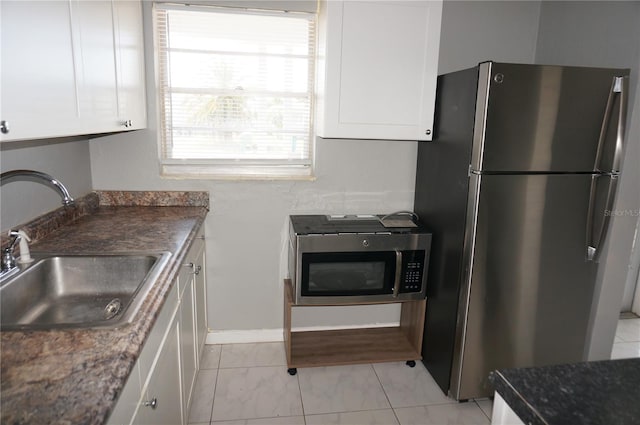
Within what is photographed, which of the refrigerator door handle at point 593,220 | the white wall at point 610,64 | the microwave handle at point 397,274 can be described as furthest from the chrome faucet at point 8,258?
the white wall at point 610,64

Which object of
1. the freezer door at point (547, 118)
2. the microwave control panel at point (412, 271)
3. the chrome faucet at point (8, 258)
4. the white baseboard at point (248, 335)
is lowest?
the white baseboard at point (248, 335)

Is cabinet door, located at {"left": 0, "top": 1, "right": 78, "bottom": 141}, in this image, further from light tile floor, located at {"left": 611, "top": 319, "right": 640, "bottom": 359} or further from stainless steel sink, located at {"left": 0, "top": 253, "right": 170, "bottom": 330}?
light tile floor, located at {"left": 611, "top": 319, "right": 640, "bottom": 359}

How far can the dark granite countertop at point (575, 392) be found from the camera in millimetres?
727

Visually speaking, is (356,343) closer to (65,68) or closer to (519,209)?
(519,209)

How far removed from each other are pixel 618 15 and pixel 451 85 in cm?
94

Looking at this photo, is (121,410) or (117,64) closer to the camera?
(121,410)

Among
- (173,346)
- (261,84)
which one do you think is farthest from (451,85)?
(173,346)

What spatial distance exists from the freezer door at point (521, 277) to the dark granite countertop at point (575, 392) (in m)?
1.23

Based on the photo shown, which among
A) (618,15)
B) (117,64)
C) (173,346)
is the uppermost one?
(618,15)

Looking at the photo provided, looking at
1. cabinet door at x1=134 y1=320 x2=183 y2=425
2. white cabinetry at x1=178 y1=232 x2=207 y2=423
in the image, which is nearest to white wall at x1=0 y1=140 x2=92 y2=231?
white cabinetry at x1=178 y1=232 x2=207 y2=423

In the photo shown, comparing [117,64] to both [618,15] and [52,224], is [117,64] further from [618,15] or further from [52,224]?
[618,15]

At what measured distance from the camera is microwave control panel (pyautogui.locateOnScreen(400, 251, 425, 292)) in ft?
7.95

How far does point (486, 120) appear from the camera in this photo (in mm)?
1962

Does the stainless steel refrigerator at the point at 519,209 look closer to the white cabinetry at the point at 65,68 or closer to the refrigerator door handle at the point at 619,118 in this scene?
the refrigerator door handle at the point at 619,118
